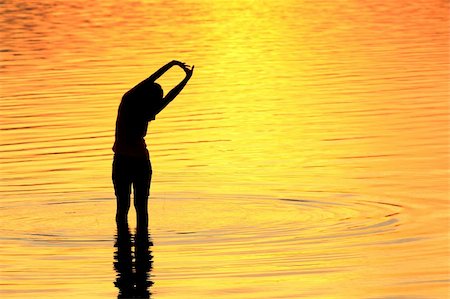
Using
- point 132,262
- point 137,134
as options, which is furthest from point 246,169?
point 132,262

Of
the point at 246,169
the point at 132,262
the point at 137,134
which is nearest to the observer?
the point at 132,262

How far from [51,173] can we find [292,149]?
12.4 feet

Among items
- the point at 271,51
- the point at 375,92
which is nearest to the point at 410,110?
the point at 375,92

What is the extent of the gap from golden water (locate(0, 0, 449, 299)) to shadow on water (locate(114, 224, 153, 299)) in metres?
0.11

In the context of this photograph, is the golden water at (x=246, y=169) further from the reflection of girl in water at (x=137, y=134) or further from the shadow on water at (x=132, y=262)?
the reflection of girl in water at (x=137, y=134)

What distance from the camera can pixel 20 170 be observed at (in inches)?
795

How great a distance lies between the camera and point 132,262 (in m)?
14.4

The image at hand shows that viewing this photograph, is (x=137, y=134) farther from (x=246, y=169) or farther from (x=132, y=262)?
(x=246, y=169)

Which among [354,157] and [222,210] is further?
[354,157]

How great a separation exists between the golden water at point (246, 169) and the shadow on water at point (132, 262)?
112 millimetres

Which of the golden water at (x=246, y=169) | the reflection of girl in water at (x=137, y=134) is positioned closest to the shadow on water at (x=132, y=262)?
the golden water at (x=246, y=169)

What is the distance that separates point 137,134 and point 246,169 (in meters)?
5.04

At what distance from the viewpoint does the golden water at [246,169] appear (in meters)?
13.7

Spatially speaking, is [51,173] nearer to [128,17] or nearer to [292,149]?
[292,149]
